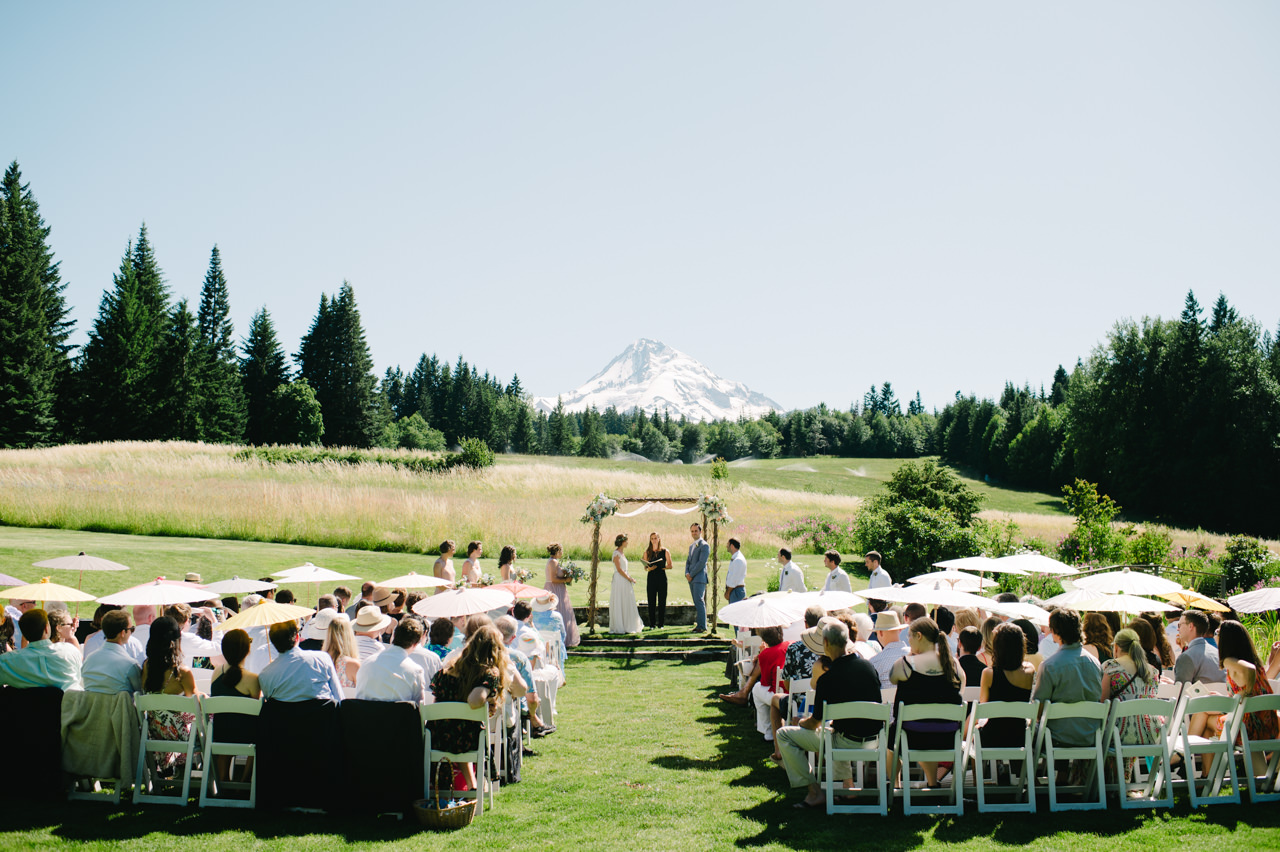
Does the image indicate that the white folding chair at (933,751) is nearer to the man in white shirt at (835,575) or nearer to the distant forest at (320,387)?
the man in white shirt at (835,575)

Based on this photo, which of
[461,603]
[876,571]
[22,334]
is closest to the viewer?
[461,603]

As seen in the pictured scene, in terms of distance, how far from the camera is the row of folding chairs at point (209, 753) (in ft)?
19.8

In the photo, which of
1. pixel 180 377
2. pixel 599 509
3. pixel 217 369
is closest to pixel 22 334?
pixel 180 377

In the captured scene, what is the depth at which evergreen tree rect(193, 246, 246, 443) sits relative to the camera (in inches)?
2233

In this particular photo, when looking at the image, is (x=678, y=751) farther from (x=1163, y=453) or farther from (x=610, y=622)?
(x=1163, y=453)

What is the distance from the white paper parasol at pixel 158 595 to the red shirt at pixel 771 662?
598 cm

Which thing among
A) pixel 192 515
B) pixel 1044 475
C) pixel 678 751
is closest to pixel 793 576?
pixel 678 751

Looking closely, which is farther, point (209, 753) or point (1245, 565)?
point (1245, 565)

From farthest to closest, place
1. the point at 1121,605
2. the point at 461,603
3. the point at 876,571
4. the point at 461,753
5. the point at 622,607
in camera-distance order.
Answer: the point at 622,607, the point at 876,571, the point at 461,603, the point at 1121,605, the point at 461,753

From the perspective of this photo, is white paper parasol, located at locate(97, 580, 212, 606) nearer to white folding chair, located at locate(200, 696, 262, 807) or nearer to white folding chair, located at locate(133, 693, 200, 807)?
white folding chair, located at locate(133, 693, 200, 807)

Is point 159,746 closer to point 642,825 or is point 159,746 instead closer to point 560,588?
point 642,825

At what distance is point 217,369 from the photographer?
188ft

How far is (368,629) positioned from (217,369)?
57.5 meters

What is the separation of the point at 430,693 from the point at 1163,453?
59.2 meters
